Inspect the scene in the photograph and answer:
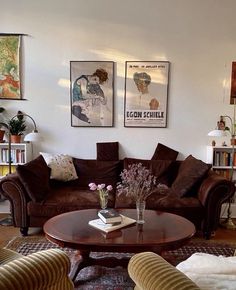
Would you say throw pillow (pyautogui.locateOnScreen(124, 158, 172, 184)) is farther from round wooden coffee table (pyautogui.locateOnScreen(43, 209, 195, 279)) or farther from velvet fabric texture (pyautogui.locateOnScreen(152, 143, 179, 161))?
round wooden coffee table (pyautogui.locateOnScreen(43, 209, 195, 279))

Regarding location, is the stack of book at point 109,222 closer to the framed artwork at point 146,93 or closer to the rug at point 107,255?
the rug at point 107,255

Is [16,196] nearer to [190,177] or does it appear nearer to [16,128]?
[16,128]

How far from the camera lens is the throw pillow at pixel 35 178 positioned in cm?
333

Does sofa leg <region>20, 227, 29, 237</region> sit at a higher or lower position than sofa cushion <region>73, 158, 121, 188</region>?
lower

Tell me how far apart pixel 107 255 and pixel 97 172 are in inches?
52.9

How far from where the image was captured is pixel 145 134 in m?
4.31

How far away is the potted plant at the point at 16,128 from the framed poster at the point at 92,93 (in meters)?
0.72

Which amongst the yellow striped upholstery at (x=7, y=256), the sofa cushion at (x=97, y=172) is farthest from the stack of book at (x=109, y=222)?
the sofa cushion at (x=97, y=172)

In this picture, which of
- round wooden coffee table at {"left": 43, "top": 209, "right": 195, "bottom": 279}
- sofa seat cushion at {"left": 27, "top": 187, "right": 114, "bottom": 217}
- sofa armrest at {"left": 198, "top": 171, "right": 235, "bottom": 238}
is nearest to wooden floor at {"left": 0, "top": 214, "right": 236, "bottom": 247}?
sofa armrest at {"left": 198, "top": 171, "right": 235, "bottom": 238}

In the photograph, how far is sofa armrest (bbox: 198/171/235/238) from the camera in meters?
3.26

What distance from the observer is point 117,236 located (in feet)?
7.55

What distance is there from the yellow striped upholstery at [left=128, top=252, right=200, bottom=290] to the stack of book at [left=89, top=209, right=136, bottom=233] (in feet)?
2.68

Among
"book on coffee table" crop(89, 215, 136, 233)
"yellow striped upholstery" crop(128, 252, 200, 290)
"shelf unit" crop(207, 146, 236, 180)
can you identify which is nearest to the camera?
"yellow striped upholstery" crop(128, 252, 200, 290)

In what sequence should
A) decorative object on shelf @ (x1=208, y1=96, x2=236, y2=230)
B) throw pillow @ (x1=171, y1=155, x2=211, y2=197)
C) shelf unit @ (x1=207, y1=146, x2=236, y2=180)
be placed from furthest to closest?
1. shelf unit @ (x1=207, y1=146, x2=236, y2=180)
2. decorative object on shelf @ (x1=208, y1=96, x2=236, y2=230)
3. throw pillow @ (x1=171, y1=155, x2=211, y2=197)
